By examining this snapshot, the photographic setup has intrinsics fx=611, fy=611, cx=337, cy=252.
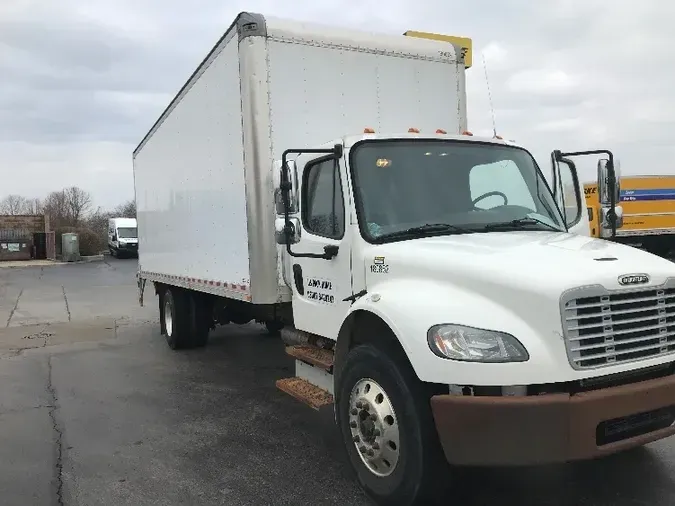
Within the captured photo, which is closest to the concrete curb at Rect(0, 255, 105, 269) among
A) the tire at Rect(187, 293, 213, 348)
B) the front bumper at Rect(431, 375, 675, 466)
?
the tire at Rect(187, 293, 213, 348)

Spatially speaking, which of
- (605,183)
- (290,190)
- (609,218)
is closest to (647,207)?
(609,218)

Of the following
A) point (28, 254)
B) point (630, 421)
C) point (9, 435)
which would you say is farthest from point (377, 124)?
point (28, 254)

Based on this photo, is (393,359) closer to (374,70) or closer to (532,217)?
(532,217)

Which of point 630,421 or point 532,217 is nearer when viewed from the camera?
point 630,421

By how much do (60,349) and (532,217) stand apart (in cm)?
843

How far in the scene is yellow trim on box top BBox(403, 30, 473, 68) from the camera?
6.75 meters

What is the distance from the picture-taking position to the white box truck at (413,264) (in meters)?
3.19

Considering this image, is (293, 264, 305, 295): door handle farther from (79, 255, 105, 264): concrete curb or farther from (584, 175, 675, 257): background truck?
(79, 255, 105, 264): concrete curb

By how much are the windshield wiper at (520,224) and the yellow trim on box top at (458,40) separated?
2.89 meters

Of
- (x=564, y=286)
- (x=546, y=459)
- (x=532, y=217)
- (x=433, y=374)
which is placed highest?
(x=532, y=217)

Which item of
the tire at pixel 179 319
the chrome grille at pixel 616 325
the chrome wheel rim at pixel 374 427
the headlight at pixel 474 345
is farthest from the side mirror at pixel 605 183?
the tire at pixel 179 319

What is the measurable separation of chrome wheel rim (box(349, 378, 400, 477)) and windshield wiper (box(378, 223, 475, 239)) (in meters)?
1.04

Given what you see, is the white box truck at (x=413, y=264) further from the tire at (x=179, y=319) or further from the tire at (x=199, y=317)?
the tire at (x=179, y=319)

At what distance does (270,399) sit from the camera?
21.8 feet
